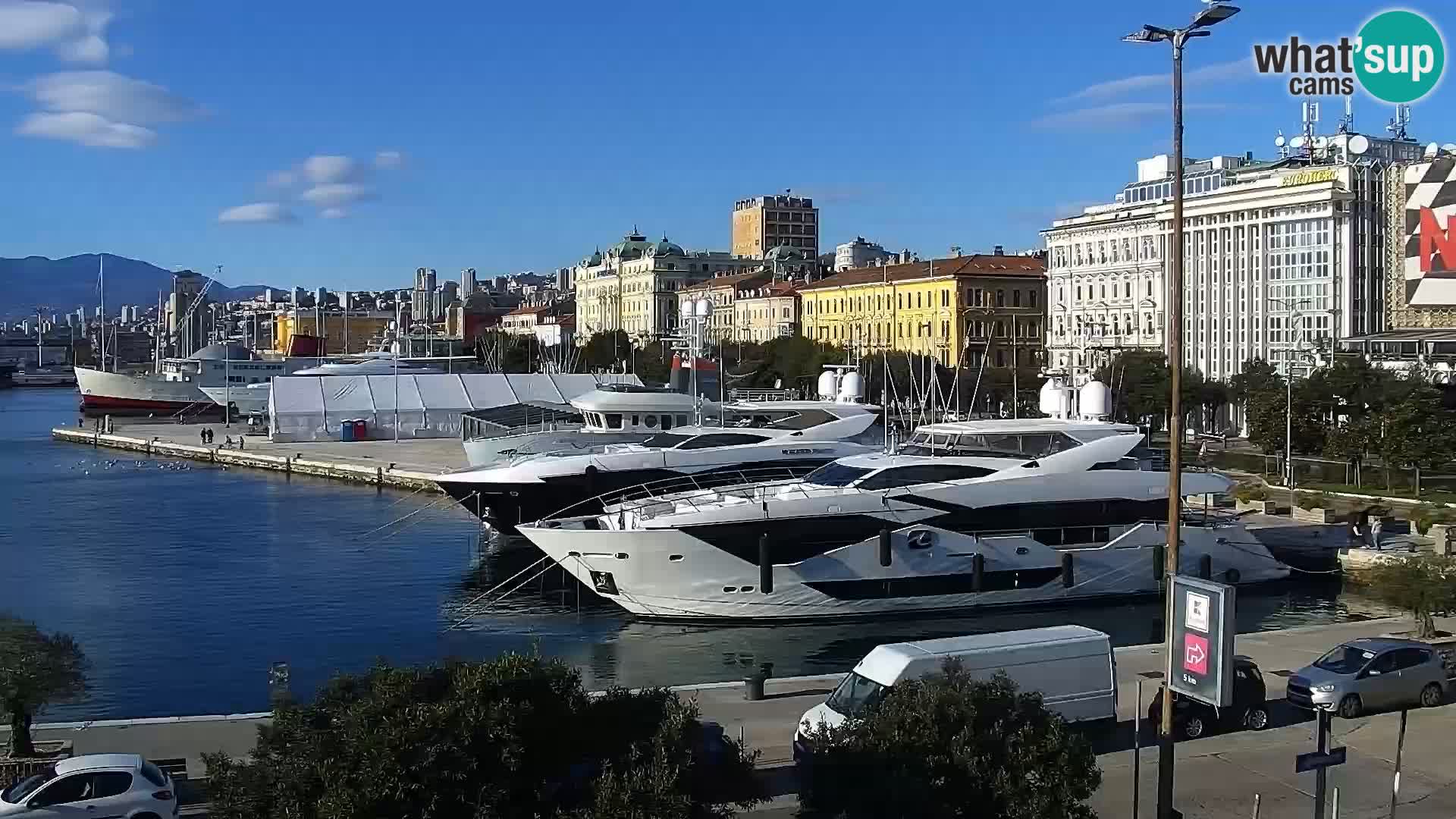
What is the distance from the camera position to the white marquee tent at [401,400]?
75062 millimetres

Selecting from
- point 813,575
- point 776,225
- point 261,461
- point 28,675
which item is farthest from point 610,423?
point 776,225

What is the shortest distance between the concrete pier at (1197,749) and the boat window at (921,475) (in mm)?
8610

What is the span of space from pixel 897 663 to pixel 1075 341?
70566 mm

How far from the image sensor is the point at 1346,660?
17812 mm

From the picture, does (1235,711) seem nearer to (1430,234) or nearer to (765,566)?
(765,566)

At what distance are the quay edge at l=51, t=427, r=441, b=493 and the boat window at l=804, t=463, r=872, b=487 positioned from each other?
2060 centimetres

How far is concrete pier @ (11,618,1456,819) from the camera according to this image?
13781 mm

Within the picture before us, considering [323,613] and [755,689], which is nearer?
[755,689]

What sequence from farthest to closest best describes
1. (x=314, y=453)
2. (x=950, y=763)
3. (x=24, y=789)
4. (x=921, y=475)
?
(x=314, y=453) < (x=921, y=475) < (x=24, y=789) < (x=950, y=763)

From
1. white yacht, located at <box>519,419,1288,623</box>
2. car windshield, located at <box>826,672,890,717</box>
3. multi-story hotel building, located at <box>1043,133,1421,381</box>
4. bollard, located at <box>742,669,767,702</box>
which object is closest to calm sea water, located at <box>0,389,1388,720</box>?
white yacht, located at <box>519,419,1288,623</box>

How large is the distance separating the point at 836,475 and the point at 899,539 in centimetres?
208

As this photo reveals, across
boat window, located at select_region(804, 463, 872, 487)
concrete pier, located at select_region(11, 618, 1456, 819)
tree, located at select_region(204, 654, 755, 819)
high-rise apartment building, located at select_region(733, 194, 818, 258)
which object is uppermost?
high-rise apartment building, located at select_region(733, 194, 818, 258)

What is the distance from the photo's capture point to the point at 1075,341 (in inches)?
3273

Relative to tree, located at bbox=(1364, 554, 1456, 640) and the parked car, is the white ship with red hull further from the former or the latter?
the parked car
